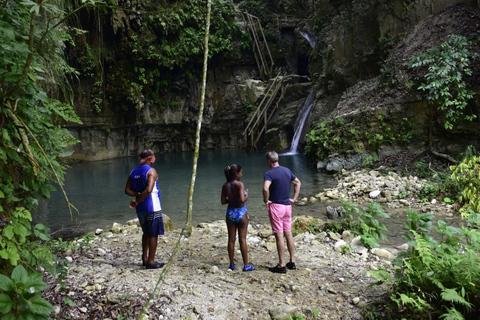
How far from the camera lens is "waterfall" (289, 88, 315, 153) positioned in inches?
815

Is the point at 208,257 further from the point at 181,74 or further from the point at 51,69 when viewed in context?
the point at 181,74

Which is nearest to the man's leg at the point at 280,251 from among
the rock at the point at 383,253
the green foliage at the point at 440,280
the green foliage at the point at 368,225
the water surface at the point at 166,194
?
the green foliage at the point at 368,225

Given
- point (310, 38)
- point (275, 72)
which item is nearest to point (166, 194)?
point (275, 72)

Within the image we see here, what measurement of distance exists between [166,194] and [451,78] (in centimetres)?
1007

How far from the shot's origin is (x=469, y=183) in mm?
7543

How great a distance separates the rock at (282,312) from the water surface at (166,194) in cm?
333

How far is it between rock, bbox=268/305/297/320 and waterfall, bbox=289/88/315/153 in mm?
17919

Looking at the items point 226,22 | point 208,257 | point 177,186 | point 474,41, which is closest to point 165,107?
point 226,22

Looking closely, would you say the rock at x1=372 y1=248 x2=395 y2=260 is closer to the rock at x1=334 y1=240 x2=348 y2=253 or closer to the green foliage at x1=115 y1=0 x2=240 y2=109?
the rock at x1=334 y1=240 x2=348 y2=253

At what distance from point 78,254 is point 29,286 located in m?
3.39

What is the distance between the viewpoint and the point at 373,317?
3.00 metres

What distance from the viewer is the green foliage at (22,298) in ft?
5.92

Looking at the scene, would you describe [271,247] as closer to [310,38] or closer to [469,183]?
[469,183]

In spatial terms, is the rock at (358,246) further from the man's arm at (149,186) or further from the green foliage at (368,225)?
the man's arm at (149,186)
